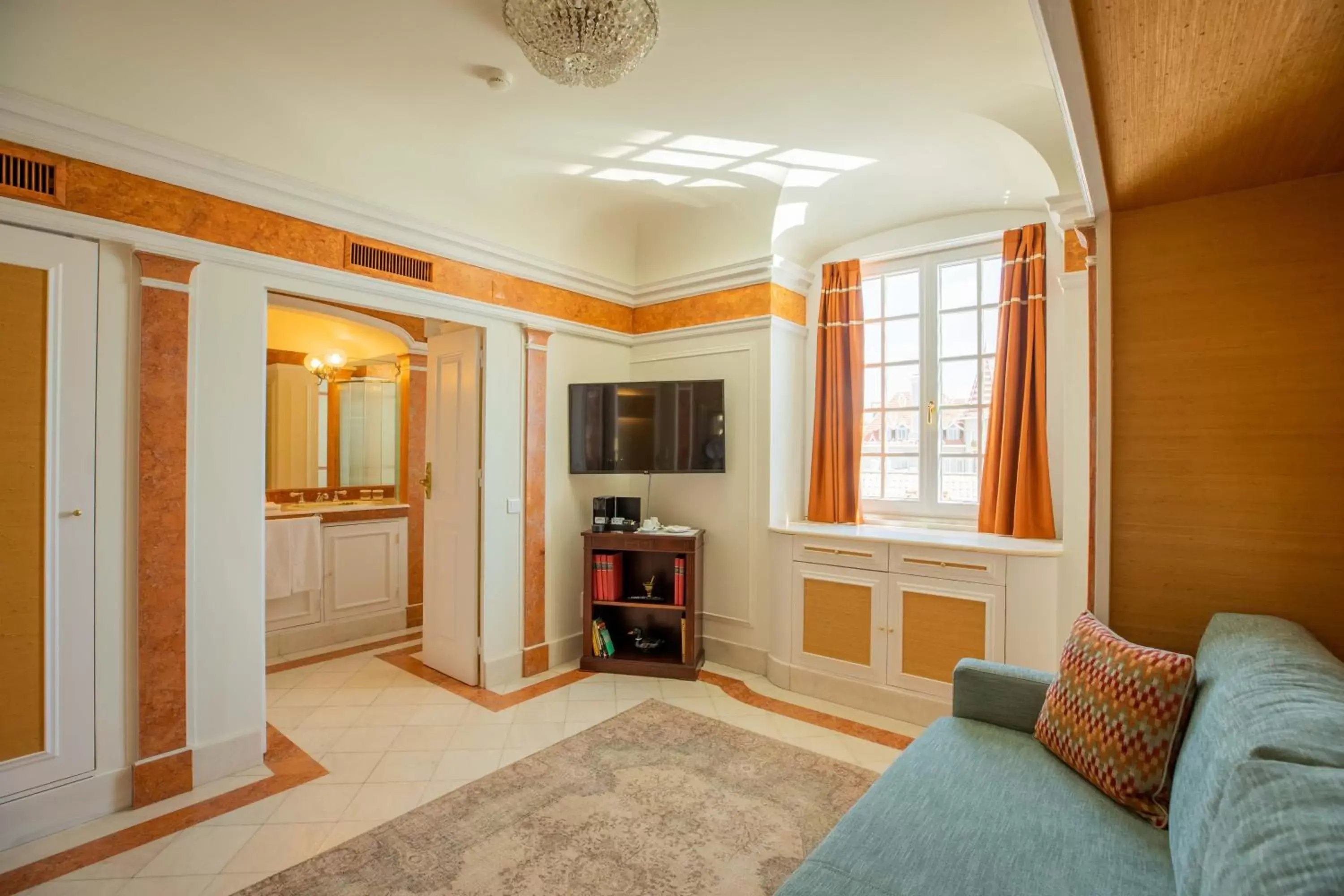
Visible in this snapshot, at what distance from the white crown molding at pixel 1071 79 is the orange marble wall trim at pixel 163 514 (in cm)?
300

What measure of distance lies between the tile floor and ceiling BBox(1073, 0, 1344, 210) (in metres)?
2.51

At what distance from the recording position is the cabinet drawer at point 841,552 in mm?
3223

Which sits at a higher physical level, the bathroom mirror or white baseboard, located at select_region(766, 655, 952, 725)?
the bathroom mirror

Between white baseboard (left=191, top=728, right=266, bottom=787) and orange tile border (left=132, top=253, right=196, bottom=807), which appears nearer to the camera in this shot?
orange tile border (left=132, top=253, right=196, bottom=807)

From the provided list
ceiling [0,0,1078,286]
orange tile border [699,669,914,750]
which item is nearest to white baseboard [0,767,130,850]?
ceiling [0,0,1078,286]

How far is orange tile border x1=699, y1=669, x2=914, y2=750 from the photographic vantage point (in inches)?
114

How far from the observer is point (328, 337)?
4.88m

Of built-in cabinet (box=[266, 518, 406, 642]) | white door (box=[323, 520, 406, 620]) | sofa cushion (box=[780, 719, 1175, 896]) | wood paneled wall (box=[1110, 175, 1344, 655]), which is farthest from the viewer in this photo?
white door (box=[323, 520, 406, 620])

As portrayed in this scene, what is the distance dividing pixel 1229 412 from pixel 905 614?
5.85ft

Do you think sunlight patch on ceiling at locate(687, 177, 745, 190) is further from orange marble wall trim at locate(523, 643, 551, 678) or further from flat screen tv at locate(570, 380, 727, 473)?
orange marble wall trim at locate(523, 643, 551, 678)

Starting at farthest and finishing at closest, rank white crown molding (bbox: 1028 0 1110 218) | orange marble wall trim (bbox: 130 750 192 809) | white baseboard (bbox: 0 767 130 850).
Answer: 1. orange marble wall trim (bbox: 130 750 192 809)
2. white baseboard (bbox: 0 767 130 850)
3. white crown molding (bbox: 1028 0 1110 218)

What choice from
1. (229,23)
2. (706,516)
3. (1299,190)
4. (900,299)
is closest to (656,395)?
(706,516)

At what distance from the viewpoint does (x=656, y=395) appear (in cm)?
394

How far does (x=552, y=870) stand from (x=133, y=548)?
2060mm
